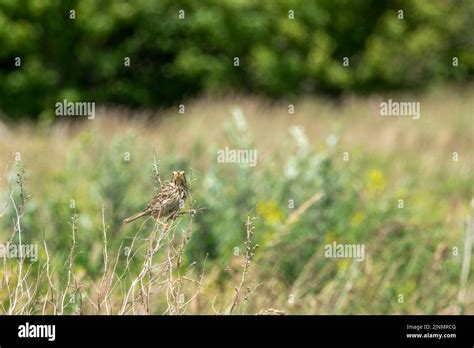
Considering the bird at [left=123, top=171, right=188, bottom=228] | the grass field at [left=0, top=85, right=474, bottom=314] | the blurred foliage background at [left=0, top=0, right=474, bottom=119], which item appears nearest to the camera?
the bird at [left=123, top=171, right=188, bottom=228]

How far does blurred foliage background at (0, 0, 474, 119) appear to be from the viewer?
78.7 feet

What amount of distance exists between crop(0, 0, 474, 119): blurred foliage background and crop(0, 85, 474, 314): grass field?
389 inches

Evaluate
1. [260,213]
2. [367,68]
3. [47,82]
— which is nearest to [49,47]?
[47,82]

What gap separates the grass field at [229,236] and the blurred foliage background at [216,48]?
9889mm

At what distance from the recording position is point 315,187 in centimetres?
912

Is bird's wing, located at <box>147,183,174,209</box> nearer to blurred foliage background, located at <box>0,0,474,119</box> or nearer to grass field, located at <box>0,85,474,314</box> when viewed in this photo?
grass field, located at <box>0,85,474,314</box>

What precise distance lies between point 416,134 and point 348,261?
10.4 meters

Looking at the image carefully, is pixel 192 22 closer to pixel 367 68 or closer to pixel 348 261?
pixel 367 68

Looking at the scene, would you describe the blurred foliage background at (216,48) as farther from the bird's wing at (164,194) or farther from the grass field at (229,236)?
the bird's wing at (164,194)

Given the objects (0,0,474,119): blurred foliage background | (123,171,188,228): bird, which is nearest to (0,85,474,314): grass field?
(123,171,188,228): bird

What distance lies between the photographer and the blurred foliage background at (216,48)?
78.7ft

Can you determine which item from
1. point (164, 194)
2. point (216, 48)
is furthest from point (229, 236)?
point (216, 48)

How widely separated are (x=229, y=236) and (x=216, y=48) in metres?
18.8

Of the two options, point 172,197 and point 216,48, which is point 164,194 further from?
point 216,48
